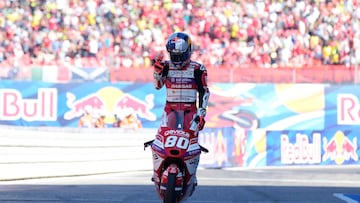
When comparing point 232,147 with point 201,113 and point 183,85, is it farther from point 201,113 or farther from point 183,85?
point 201,113

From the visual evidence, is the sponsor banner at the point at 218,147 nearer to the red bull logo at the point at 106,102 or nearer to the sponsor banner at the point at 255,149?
the sponsor banner at the point at 255,149

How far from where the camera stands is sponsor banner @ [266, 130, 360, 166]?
84.9ft

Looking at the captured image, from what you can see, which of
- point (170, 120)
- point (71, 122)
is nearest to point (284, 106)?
point (71, 122)

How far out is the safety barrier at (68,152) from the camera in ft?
48.8

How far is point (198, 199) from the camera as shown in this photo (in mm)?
11078

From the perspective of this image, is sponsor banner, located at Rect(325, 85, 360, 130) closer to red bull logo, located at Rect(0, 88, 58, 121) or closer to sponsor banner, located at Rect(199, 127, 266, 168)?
sponsor banner, located at Rect(199, 127, 266, 168)

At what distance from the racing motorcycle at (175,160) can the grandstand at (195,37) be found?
1632cm

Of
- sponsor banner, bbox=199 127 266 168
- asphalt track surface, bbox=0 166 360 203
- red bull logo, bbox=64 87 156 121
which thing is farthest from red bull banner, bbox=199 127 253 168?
asphalt track surface, bbox=0 166 360 203

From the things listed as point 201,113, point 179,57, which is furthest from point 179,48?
point 201,113

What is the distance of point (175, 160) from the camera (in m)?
8.87

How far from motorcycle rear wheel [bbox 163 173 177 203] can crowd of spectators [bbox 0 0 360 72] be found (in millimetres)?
17212

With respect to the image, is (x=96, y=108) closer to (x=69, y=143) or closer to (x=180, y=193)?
(x=69, y=143)

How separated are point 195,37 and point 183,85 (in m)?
18.5

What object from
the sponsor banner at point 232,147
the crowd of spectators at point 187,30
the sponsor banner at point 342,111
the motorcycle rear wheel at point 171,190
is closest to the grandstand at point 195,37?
the crowd of spectators at point 187,30
